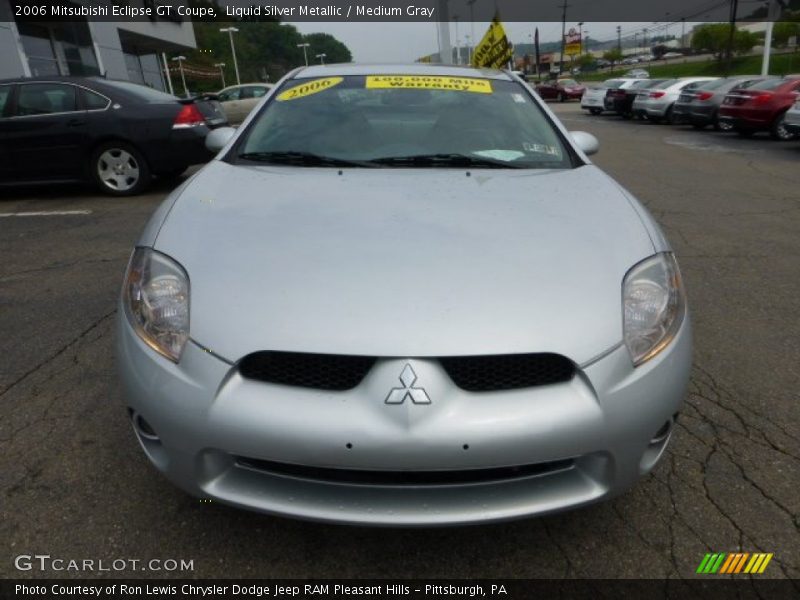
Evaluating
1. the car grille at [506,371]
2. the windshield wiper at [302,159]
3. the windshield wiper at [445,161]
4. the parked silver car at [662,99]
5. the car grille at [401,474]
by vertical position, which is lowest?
the parked silver car at [662,99]

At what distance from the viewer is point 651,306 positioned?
163 cm

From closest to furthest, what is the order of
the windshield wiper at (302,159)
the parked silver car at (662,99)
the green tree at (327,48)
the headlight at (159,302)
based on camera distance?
the headlight at (159,302) < the windshield wiper at (302,159) < the parked silver car at (662,99) < the green tree at (327,48)

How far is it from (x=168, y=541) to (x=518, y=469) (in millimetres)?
1085

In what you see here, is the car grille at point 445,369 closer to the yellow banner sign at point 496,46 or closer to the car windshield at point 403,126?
the car windshield at point 403,126

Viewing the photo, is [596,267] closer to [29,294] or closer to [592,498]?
[592,498]

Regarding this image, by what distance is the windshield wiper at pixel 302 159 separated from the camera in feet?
7.86

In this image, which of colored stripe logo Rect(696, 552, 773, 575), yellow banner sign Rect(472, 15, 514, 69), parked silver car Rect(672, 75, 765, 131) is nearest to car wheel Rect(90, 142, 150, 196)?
colored stripe logo Rect(696, 552, 773, 575)

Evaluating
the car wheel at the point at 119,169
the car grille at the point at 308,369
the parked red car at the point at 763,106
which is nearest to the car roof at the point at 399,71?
the car grille at the point at 308,369

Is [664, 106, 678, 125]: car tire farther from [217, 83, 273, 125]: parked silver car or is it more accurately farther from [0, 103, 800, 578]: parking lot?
[0, 103, 800, 578]: parking lot

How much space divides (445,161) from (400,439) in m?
1.43

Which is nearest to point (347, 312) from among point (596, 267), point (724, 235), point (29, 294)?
point (596, 267)

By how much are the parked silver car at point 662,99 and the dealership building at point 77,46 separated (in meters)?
13.8

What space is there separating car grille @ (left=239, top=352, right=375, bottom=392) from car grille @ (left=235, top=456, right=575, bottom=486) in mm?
211

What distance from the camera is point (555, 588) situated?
1.61 metres
